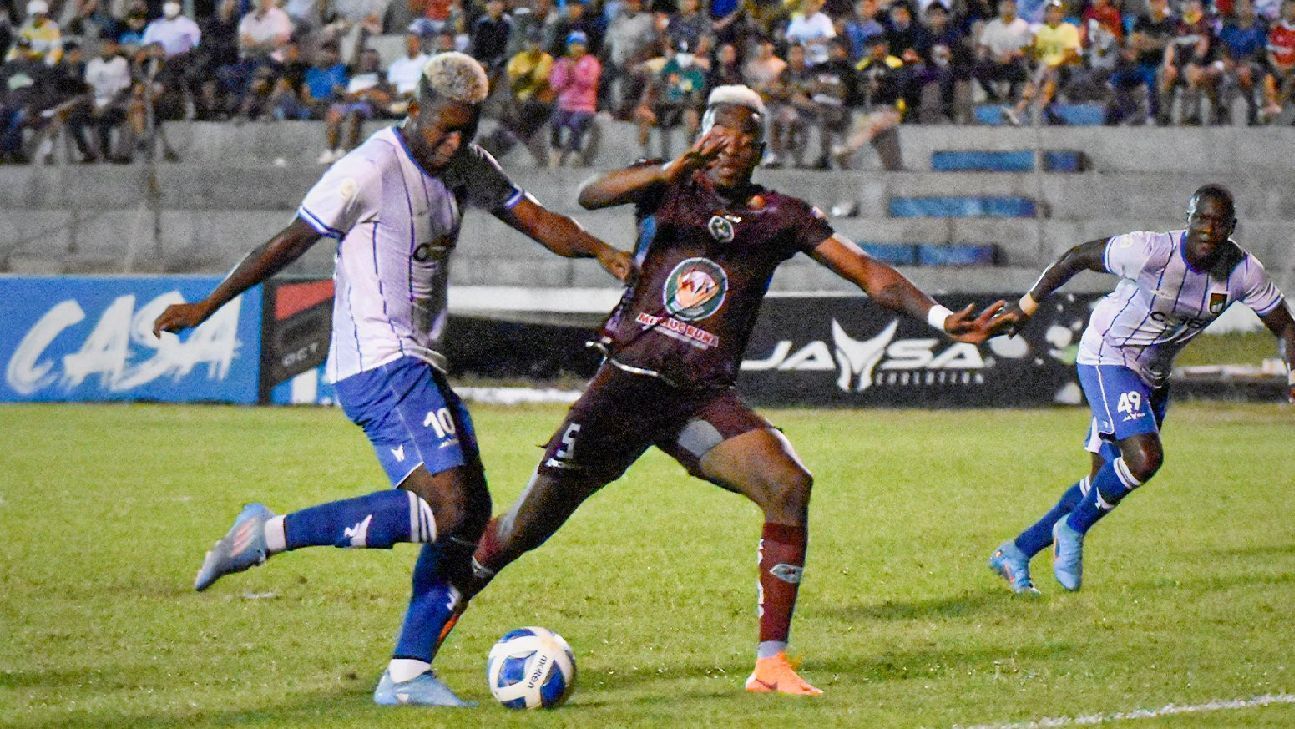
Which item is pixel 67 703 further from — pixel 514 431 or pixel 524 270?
pixel 524 270

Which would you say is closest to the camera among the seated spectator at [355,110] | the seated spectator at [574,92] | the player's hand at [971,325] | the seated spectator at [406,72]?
the player's hand at [971,325]

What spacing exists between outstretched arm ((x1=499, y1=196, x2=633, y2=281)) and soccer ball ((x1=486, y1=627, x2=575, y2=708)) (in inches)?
52.8

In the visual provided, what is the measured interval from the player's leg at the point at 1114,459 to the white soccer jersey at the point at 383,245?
4239mm

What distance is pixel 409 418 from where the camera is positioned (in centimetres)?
613

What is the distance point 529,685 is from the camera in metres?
6.17

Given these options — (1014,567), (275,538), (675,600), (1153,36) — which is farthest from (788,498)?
(1153,36)

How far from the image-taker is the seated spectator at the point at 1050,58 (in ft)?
73.9

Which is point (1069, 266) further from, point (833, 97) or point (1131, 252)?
point (833, 97)

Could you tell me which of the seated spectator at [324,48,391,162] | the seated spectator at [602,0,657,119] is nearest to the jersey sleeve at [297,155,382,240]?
the seated spectator at [602,0,657,119]

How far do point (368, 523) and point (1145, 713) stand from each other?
274cm

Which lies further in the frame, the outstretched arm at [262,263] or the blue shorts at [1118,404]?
the blue shorts at [1118,404]

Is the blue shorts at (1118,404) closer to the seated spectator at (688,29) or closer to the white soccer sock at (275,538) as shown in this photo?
the white soccer sock at (275,538)

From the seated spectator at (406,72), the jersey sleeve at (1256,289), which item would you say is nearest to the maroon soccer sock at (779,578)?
the jersey sleeve at (1256,289)

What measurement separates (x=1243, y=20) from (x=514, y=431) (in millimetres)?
11786
